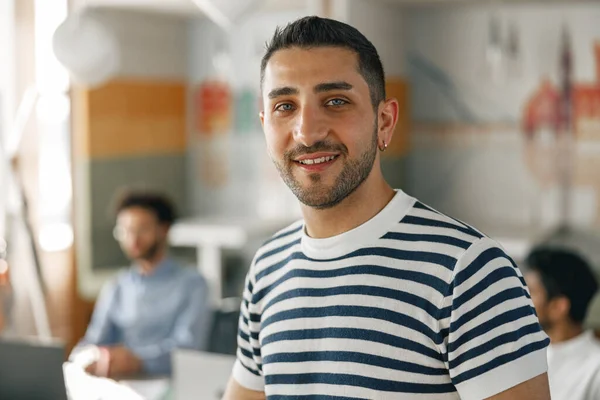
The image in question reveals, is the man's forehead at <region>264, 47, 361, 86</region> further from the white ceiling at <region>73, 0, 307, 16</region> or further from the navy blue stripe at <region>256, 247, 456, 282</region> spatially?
the white ceiling at <region>73, 0, 307, 16</region>

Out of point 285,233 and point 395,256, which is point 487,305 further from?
point 285,233

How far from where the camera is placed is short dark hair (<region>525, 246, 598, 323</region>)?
102 inches

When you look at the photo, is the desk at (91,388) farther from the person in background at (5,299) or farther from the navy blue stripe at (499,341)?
the person in background at (5,299)

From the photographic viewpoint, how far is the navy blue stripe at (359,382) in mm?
1221

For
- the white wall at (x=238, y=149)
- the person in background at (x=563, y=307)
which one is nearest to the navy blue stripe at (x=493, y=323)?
the person in background at (x=563, y=307)

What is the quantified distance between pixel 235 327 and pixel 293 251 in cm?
177

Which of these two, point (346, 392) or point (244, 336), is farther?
point (244, 336)

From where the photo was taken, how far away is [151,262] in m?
3.47

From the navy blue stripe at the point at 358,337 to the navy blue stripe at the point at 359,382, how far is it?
0.04 m

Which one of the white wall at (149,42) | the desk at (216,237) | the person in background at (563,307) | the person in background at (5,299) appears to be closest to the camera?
the person in background at (563,307)

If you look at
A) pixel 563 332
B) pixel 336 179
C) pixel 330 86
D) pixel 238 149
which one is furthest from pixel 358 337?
pixel 238 149

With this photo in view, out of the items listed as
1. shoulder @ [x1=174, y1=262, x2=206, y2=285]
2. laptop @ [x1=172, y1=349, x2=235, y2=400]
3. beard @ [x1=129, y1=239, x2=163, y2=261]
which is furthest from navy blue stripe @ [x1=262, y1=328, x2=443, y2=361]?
beard @ [x1=129, y1=239, x2=163, y2=261]

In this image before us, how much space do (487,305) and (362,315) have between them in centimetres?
20

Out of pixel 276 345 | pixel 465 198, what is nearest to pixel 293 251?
pixel 276 345
